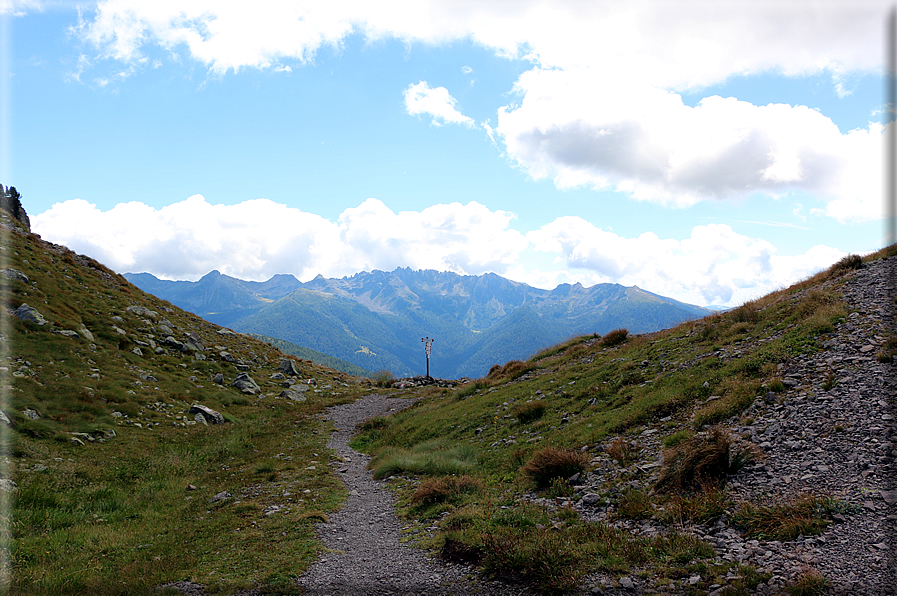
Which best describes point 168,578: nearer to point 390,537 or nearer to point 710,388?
point 390,537

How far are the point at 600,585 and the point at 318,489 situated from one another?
1341 cm

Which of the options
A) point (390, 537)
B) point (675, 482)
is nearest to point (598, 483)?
point (675, 482)

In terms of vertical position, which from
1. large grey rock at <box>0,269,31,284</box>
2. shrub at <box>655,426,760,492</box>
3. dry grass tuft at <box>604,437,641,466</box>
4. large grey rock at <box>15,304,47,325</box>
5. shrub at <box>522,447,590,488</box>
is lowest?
shrub at <box>522,447,590,488</box>

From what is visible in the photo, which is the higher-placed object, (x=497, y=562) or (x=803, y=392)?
(x=803, y=392)

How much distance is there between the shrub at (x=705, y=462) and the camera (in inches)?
392

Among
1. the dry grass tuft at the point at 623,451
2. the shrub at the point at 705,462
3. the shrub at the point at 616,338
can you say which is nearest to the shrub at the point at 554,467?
the dry grass tuft at the point at 623,451

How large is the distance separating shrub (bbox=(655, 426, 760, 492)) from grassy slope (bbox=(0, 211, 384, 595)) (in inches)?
382

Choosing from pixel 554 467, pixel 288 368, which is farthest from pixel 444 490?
pixel 288 368

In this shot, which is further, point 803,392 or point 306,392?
point 306,392

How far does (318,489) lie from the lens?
17.1m

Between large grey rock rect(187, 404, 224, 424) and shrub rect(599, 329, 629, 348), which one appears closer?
large grey rock rect(187, 404, 224, 424)

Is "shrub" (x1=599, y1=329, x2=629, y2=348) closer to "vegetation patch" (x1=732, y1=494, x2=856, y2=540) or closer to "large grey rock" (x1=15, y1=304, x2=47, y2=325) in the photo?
"vegetation patch" (x1=732, y1=494, x2=856, y2=540)

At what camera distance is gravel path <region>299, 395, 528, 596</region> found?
8.34 metres

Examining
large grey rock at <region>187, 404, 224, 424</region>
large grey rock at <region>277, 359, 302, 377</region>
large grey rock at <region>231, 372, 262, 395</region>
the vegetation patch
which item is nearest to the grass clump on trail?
the vegetation patch
